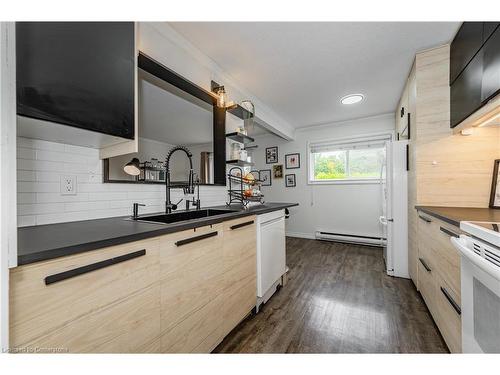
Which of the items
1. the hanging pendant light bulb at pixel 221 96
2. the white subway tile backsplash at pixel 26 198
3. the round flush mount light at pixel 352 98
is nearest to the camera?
the white subway tile backsplash at pixel 26 198

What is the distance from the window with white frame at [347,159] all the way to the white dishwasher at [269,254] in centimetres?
251

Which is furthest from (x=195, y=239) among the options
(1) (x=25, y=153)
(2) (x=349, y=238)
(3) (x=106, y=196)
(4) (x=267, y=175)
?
Answer: (4) (x=267, y=175)

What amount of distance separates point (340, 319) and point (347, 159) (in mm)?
3156

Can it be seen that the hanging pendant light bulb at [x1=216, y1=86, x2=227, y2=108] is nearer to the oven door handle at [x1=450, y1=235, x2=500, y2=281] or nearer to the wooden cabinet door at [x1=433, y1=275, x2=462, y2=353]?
the oven door handle at [x1=450, y1=235, x2=500, y2=281]

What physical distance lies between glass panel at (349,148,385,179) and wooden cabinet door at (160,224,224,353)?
3.55 meters

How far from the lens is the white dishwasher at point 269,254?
1.73 metres

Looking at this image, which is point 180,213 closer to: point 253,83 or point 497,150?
point 253,83

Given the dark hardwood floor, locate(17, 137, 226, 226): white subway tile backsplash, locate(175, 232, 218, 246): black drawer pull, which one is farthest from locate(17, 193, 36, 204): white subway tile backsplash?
the dark hardwood floor

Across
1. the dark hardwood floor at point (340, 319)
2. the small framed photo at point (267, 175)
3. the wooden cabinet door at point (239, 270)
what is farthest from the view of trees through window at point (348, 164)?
the wooden cabinet door at point (239, 270)

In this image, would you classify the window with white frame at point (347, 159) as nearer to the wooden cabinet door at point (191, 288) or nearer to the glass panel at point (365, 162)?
the glass panel at point (365, 162)

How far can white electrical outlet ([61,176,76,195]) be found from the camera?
3.63 feet

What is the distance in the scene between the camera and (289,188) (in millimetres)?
4609

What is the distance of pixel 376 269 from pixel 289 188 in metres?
2.33
